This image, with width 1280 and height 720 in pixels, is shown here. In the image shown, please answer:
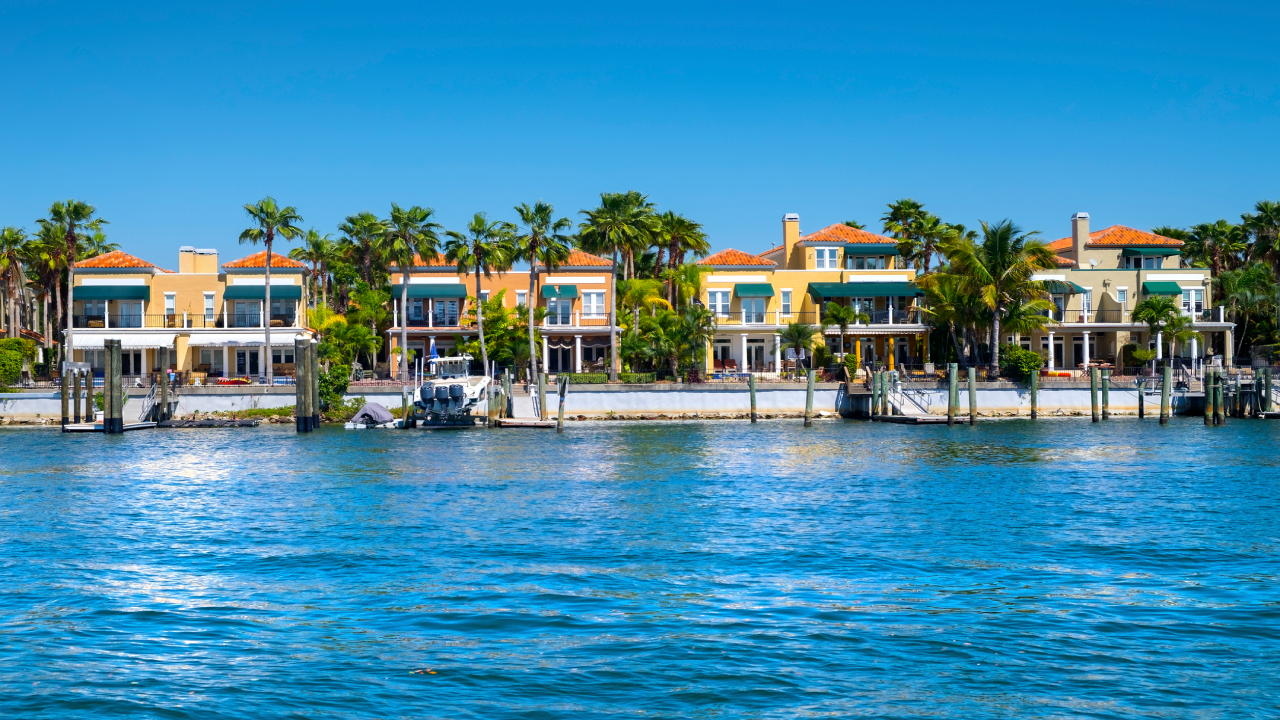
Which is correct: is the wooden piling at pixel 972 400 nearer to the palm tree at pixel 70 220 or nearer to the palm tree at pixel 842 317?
the palm tree at pixel 842 317

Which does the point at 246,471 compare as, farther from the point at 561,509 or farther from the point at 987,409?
the point at 987,409

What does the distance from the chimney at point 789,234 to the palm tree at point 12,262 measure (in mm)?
44499

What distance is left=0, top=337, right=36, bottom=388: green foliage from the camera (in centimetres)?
5722

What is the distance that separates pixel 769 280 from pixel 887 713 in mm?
58023

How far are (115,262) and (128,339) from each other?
6274mm

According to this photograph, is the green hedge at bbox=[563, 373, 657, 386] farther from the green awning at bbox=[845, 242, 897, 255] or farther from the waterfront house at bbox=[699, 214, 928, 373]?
the green awning at bbox=[845, 242, 897, 255]

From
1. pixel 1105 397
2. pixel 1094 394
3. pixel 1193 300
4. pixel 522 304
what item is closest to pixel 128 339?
pixel 522 304

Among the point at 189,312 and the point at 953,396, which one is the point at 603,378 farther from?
the point at 189,312

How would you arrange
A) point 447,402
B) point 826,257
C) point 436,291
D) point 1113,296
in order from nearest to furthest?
point 447,402
point 436,291
point 1113,296
point 826,257

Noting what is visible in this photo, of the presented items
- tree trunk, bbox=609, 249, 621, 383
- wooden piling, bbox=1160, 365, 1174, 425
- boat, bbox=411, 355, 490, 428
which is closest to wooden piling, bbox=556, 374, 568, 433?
boat, bbox=411, 355, 490, 428

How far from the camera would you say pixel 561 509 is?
82.6ft

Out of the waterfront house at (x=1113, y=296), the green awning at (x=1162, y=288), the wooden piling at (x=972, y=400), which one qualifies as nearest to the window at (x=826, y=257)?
the waterfront house at (x=1113, y=296)

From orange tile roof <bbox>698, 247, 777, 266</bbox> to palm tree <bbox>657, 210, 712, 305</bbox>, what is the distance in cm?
114

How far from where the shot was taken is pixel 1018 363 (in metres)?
58.5
